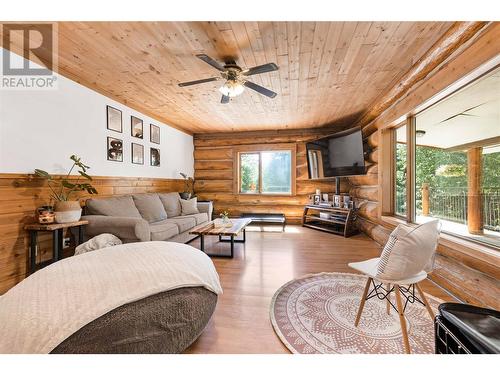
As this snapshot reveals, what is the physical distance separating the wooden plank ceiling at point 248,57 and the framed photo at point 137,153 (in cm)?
78

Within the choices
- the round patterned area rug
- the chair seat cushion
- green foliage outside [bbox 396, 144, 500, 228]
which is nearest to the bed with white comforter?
the round patterned area rug

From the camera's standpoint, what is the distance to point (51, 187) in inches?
109

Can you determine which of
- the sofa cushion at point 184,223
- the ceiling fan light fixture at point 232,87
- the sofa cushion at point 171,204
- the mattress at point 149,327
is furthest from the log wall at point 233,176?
the mattress at point 149,327

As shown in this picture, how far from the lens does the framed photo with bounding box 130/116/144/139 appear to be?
4.11 meters

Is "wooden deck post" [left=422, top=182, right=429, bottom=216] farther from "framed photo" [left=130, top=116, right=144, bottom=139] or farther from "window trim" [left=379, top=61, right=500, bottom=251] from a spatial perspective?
"framed photo" [left=130, top=116, right=144, bottom=139]

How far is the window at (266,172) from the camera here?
20.5 feet

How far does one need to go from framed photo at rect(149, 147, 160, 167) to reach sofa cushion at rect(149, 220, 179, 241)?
1.89 meters

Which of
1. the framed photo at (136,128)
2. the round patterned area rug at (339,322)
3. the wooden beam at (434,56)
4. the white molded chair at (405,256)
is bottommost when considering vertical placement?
the round patterned area rug at (339,322)

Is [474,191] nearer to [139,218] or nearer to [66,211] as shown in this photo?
[139,218]

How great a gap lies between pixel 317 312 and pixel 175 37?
2.96 metres

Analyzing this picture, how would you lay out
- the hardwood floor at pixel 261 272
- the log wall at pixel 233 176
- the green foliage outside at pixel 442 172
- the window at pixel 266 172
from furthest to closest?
1. the window at pixel 266 172
2. the log wall at pixel 233 176
3. the green foliage outside at pixel 442 172
4. the hardwood floor at pixel 261 272

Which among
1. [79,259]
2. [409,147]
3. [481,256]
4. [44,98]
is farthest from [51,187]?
[409,147]

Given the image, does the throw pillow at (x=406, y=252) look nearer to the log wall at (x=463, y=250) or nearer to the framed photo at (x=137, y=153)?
the log wall at (x=463, y=250)
